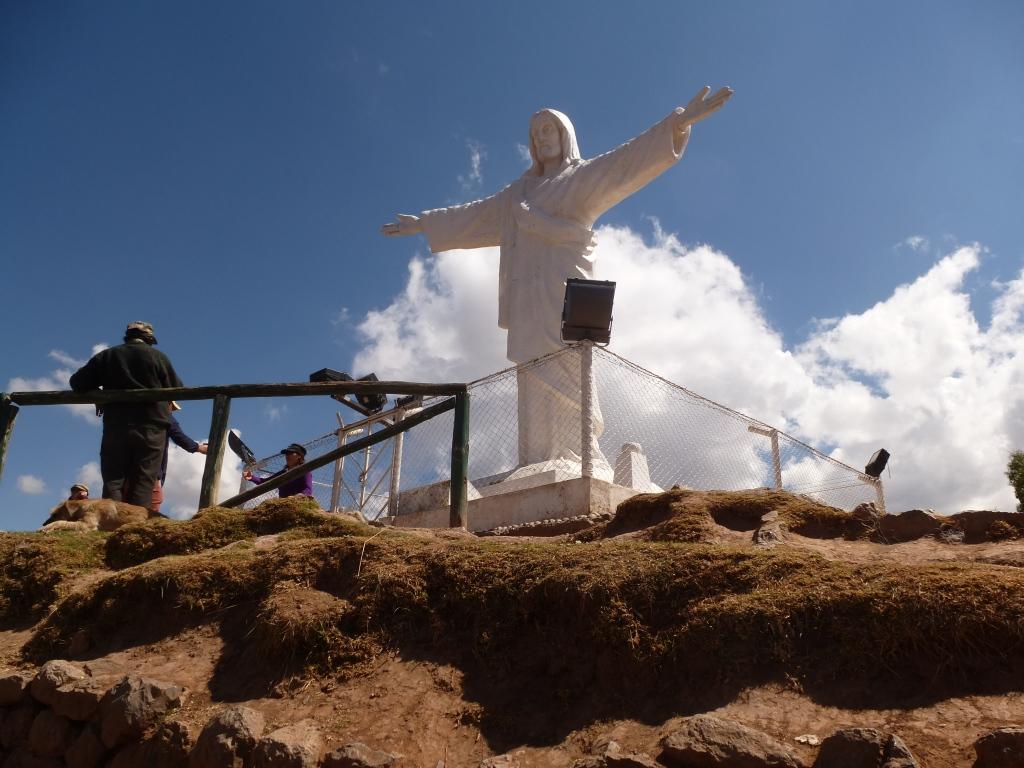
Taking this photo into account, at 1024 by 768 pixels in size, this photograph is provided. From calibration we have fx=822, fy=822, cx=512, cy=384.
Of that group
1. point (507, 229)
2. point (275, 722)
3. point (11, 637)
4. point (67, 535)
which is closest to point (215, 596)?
point (275, 722)

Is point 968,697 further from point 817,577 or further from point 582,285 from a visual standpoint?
point 582,285

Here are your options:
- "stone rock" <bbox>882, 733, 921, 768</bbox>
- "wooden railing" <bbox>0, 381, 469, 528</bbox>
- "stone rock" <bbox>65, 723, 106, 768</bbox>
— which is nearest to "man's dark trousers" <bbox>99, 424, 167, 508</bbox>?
"wooden railing" <bbox>0, 381, 469, 528</bbox>

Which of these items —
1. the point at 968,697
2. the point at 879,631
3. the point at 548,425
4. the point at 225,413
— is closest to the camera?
the point at 968,697

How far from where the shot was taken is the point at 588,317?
7.15 meters

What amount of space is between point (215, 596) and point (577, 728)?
76.1 inches

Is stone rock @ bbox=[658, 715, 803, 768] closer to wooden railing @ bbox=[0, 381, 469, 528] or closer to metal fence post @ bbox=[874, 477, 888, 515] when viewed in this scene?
wooden railing @ bbox=[0, 381, 469, 528]

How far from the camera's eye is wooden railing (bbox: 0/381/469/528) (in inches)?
216

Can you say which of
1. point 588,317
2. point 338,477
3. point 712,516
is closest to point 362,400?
point 338,477

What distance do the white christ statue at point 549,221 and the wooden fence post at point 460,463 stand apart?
3583 millimetres

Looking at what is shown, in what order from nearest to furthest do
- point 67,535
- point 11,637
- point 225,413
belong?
point 11,637, point 67,535, point 225,413

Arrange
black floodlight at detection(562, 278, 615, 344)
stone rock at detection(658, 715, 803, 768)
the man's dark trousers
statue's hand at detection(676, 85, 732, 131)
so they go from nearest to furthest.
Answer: stone rock at detection(658, 715, 803, 768)
the man's dark trousers
black floodlight at detection(562, 278, 615, 344)
statue's hand at detection(676, 85, 732, 131)

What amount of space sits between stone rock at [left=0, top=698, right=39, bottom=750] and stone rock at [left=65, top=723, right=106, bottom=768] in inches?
12.8

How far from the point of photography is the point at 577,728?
2865 millimetres

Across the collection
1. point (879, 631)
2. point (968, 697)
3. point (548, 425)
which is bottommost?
point (968, 697)
